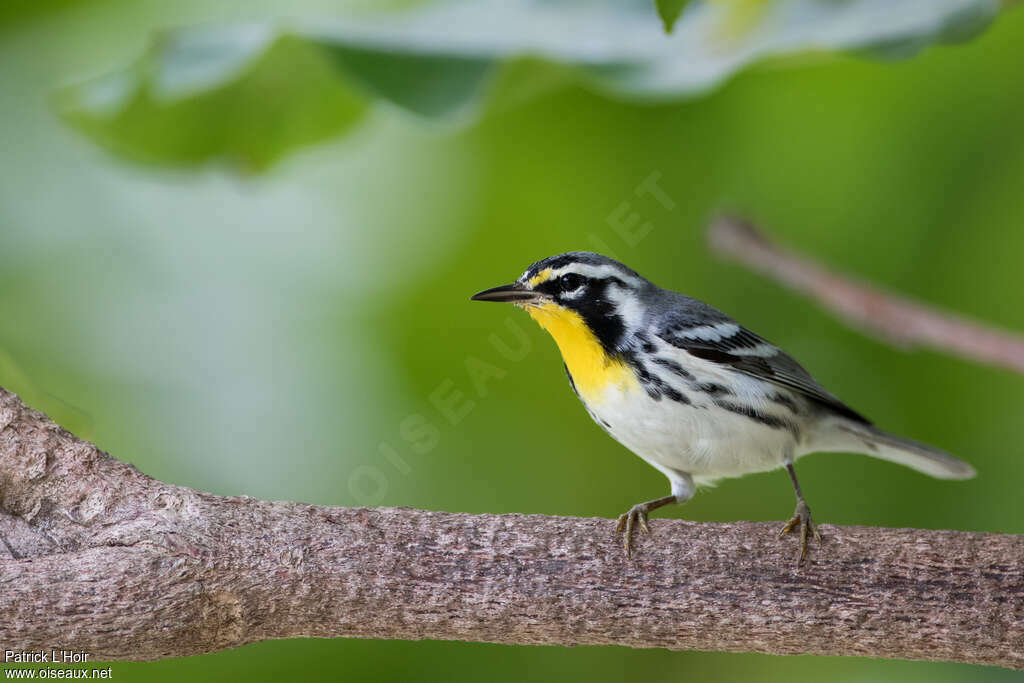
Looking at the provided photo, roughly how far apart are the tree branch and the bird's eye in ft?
2.48

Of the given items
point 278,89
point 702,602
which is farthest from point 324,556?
point 278,89

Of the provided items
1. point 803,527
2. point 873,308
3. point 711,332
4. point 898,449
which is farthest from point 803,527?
point 873,308

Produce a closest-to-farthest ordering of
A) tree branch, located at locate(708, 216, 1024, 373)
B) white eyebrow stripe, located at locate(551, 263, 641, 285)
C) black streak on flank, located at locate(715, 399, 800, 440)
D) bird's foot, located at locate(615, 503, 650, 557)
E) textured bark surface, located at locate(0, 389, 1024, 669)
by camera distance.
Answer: textured bark surface, located at locate(0, 389, 1024, 669)
bird's foot, located at locate(615, 503, 650, 557)
white eyebrow stripe, located at locate(551, 263, 641, 285)
black streak on flank, located at locate(715, 399, 800, 440)
tree branch, located at locate(708, 216, 1024, 373)

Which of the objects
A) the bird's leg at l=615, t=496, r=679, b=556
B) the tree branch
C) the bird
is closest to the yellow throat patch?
the bird

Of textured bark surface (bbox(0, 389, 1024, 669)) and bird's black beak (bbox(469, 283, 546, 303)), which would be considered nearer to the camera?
textured bark surface (bbox(0, 389, 1024, 669))

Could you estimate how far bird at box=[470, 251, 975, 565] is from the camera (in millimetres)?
2256

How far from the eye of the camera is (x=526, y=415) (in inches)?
126

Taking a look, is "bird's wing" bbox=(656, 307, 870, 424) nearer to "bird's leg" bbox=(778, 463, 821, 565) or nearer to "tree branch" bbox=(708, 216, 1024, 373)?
"tree branch" bbox=(708, 216, 1024, 373)

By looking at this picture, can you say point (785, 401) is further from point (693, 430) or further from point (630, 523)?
point (630, 523)

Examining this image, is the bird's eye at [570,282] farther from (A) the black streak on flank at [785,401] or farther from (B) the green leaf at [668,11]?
(B) the green leaf at [668,11]

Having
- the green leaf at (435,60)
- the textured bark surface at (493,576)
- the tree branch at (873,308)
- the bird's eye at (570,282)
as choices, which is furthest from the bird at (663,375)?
the green leaf at (435,60)

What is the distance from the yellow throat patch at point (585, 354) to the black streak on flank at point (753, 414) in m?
0.24

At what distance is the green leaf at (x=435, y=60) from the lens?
7.70ft

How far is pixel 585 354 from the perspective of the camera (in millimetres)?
2311
